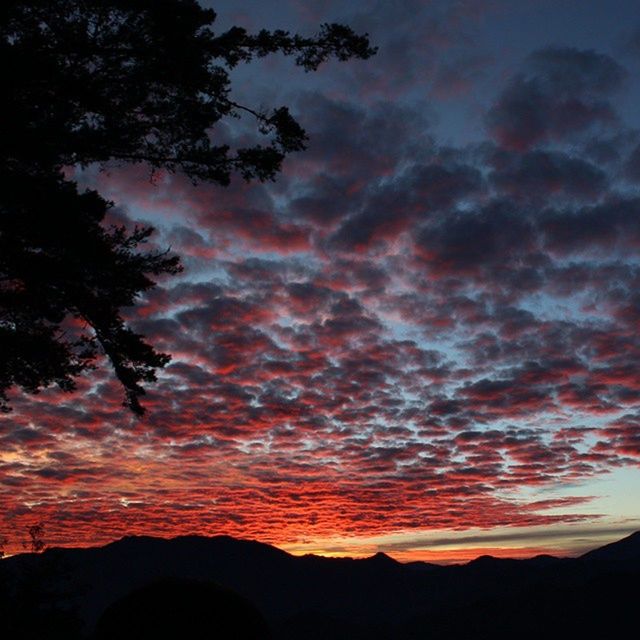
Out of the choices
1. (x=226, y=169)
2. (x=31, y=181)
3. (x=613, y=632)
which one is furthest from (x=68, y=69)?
(x=613, y=632)

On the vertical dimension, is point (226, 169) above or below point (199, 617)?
above

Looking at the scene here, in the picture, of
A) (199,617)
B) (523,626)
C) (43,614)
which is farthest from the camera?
(523,626)

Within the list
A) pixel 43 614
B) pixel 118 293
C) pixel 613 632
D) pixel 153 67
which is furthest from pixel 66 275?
pixel 613 632

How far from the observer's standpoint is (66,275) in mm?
12609

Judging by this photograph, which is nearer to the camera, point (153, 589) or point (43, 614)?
point (153, 589)

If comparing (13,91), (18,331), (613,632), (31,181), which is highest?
(13,91)

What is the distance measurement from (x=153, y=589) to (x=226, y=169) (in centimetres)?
774

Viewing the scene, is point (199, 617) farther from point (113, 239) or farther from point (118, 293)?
point (113, 239)

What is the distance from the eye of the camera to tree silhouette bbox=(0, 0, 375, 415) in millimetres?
11281

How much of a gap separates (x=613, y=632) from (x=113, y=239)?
649 ft

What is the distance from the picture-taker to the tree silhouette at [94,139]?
1128 centimetres

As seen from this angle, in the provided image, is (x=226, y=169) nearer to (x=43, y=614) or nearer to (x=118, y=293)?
(x=118, y=293)

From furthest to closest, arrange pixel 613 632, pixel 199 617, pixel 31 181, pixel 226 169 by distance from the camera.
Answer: pixel 613 632, pixel 226 169, pixel 31 181, pixel 199 617

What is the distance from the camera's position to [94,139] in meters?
12.1
